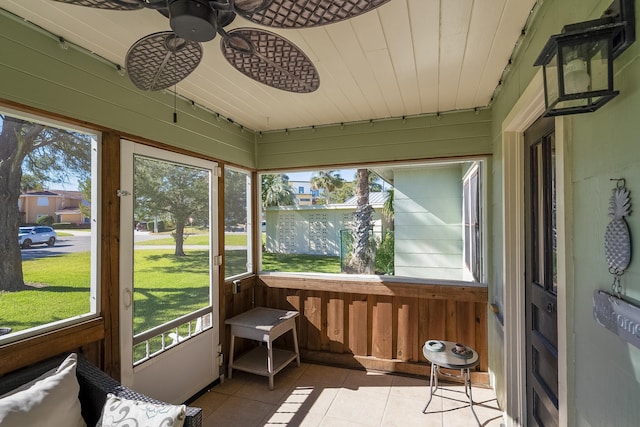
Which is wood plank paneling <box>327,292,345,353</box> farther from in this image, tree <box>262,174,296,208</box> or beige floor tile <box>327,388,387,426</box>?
tree <box>262,174,296,208</box>

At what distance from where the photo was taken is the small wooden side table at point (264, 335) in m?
2.82

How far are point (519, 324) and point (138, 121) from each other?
297cm

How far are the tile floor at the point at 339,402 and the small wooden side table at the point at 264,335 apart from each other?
140 millimetres

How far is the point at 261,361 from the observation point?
3053 millimetres

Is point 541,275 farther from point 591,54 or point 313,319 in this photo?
point 313,319

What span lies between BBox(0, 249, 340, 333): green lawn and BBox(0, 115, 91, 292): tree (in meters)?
0.08

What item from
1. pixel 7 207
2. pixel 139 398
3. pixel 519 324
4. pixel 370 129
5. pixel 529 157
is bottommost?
pixel 139 398

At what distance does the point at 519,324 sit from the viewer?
2086mm

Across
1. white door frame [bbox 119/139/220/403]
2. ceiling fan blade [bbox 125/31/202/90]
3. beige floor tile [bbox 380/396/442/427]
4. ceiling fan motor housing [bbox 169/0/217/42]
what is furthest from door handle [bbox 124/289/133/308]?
beige floor tile [bbox 380/396/442/427]

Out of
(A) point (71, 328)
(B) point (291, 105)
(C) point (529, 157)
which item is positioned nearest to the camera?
(A) point (71, 328)

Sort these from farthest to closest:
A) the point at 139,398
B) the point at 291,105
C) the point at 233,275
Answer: the point at 233,275 → the point at 291,105 → the point at 139,398

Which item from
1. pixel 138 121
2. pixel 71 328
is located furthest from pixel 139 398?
pixel 138 121

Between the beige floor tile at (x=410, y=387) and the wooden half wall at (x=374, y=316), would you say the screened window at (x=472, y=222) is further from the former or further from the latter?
the beige floor tile at (x=410, y=387)

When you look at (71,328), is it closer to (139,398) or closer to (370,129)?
(139,398)
